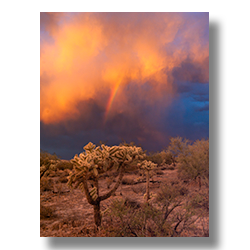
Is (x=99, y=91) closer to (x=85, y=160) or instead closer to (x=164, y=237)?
(x=85, y=160)

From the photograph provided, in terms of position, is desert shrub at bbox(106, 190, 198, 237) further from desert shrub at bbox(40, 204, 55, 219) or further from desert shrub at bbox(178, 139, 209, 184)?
desert shrub at bbox(40, 204, 55, 219)

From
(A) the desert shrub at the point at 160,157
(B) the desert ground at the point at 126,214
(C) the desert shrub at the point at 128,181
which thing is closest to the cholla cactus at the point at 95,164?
(B) the desert ground at the point at 126,214

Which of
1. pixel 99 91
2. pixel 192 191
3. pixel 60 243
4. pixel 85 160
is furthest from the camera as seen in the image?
pixel 99 91

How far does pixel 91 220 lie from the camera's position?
2566 mm

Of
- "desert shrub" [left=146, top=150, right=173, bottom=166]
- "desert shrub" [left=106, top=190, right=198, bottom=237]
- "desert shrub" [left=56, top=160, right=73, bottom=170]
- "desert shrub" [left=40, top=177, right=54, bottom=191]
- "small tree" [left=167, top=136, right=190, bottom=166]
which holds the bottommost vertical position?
"desert shrub" [left=106, top=190, right=198, bottom=237]

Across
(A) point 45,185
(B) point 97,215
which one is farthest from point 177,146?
(A) point 45,185

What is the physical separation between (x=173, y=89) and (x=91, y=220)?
295cm

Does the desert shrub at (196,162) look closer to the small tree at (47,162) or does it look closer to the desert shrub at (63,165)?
the desert shrub at (63,165)

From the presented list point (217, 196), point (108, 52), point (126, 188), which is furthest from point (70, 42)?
point (217, 196)

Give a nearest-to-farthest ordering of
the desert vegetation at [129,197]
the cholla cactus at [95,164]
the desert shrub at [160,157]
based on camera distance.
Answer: the cholla cactus at [95,164]
the desert vegetation at [129,197]
the desert shrub at [160,157]

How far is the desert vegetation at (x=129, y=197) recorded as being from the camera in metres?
2.40

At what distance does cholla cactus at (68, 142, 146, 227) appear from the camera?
220 cm

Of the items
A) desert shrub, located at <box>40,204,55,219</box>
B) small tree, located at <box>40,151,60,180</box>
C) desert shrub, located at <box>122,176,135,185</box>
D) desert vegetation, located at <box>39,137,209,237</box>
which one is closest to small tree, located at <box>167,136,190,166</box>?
desert vegetation, located at <box>39,137,209,237</box>

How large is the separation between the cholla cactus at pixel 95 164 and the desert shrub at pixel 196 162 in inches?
40.5
